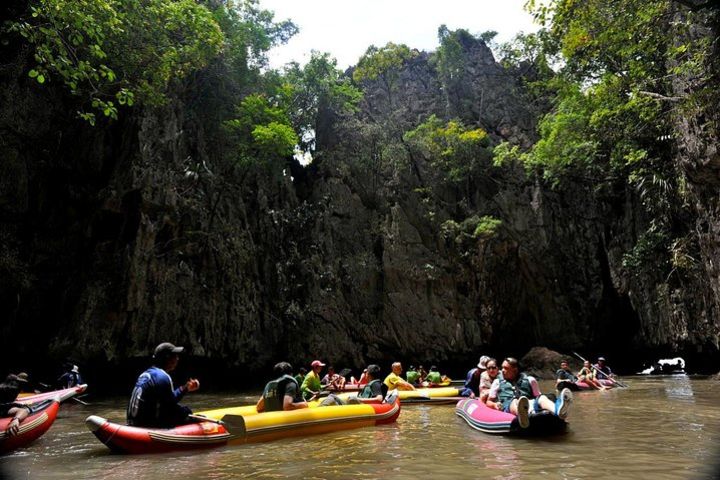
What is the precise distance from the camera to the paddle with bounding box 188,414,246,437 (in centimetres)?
594

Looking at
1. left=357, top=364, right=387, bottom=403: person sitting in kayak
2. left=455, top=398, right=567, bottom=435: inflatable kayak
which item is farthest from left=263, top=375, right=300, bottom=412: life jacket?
left=455, top=398, right=567, bottom=435: inflatable kayak

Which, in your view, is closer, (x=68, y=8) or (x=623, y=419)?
(x=68, y=8)

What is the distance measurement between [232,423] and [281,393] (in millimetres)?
1114

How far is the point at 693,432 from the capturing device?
5.93 m

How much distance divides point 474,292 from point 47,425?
1820 centimetres

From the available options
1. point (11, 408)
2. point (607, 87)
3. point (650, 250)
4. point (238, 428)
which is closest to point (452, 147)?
point (650, 250)

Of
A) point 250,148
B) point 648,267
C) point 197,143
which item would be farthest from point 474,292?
point 197,143

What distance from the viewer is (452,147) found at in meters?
24.3

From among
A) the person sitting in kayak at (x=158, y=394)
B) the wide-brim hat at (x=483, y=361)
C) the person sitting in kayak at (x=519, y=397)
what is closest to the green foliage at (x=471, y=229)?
the wide-brim hat at (x=483, y=361)

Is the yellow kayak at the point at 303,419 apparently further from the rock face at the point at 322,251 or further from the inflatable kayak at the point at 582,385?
the rock face at the point at 322,251

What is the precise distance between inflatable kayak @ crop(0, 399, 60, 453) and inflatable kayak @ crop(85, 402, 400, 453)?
4.29 feet

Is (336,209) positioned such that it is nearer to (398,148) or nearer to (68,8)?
(398,148)

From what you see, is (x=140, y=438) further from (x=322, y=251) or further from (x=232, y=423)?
(x=322, y=251)

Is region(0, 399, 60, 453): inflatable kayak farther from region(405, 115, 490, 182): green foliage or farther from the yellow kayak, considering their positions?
region(405, 115, 490, 182): green foliage
